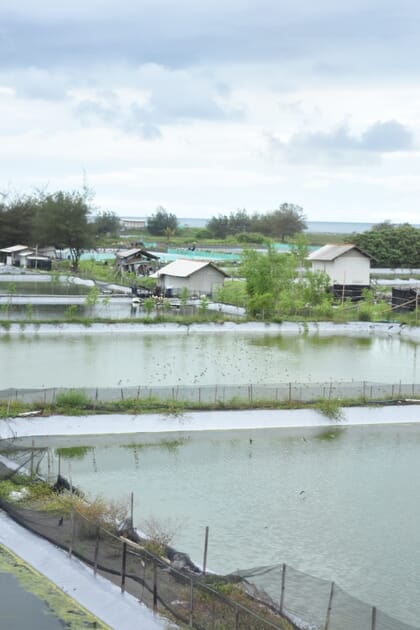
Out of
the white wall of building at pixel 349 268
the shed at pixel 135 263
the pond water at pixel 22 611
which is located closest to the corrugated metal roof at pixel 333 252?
the white wall of building at pixel 349 268

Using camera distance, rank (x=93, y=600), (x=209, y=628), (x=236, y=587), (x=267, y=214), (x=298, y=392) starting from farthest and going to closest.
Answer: (x=267, y=214), (x=298, y=392), (x=93, y=600), (x=236, y=587), (x=209, y=628)

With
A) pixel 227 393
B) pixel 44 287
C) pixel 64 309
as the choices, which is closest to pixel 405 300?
pixel 64 309

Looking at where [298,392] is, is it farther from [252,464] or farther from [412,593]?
[412,593]

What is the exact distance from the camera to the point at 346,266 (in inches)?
1668

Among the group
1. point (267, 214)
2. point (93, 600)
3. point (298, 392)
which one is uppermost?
point (267, 214)

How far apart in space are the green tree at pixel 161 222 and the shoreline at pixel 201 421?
87153 millimetres

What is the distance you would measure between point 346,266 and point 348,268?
0.13 metres

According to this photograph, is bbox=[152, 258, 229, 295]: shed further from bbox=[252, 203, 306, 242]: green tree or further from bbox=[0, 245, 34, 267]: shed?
bbox=[252, 203, 306, 242]: green tree

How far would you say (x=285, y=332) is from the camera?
3259 centimetres

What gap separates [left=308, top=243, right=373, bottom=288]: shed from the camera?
139ft

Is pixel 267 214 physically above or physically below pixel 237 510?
above

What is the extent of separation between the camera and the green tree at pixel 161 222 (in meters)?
106

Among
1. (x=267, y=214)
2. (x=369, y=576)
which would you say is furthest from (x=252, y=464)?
(x=267, y=214)

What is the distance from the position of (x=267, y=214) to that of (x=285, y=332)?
78793mm
